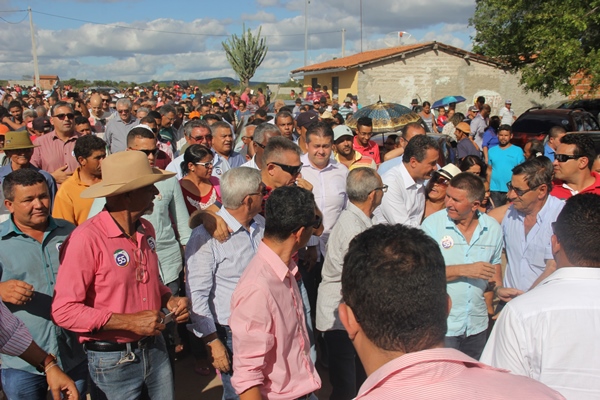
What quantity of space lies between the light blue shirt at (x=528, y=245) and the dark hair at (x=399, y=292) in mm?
2624

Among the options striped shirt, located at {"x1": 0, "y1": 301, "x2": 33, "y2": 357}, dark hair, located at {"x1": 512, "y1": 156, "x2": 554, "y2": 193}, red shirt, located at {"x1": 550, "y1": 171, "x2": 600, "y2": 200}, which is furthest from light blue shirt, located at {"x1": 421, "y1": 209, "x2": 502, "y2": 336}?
striped shirt, located at {"x1": 0, "y1": 301, "x2": 33, "y2": 357}

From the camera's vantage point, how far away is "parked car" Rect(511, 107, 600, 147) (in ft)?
42.1

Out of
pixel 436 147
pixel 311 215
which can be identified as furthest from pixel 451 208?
pixel 311 215

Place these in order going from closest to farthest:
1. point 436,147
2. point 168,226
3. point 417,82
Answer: point 168,226, point 436,147, point 417,82

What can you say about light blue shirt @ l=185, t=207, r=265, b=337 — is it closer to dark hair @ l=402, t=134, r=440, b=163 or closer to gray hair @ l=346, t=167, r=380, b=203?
gray hair @ l=346, t=167, r=380, b=203

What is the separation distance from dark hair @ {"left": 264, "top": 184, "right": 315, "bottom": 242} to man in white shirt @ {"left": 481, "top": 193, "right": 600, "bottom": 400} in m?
1.09

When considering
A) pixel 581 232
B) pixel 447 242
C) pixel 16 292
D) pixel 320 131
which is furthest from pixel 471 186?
pixel 16 292

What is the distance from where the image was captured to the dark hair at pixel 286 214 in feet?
8.50

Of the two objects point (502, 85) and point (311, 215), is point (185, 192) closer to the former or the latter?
point (311, 215)

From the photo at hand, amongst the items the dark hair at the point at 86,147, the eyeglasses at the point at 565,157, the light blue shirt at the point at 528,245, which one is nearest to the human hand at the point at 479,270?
the light blue shirt at the point at 528,245

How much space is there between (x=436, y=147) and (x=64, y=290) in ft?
11.1

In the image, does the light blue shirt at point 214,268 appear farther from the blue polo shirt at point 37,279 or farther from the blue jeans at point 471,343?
the blue jeans at point 471,343

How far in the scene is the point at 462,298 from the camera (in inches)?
141

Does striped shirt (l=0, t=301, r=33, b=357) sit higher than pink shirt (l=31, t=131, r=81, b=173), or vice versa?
pink shirt (l=31, t=131, r=81, b=173)
